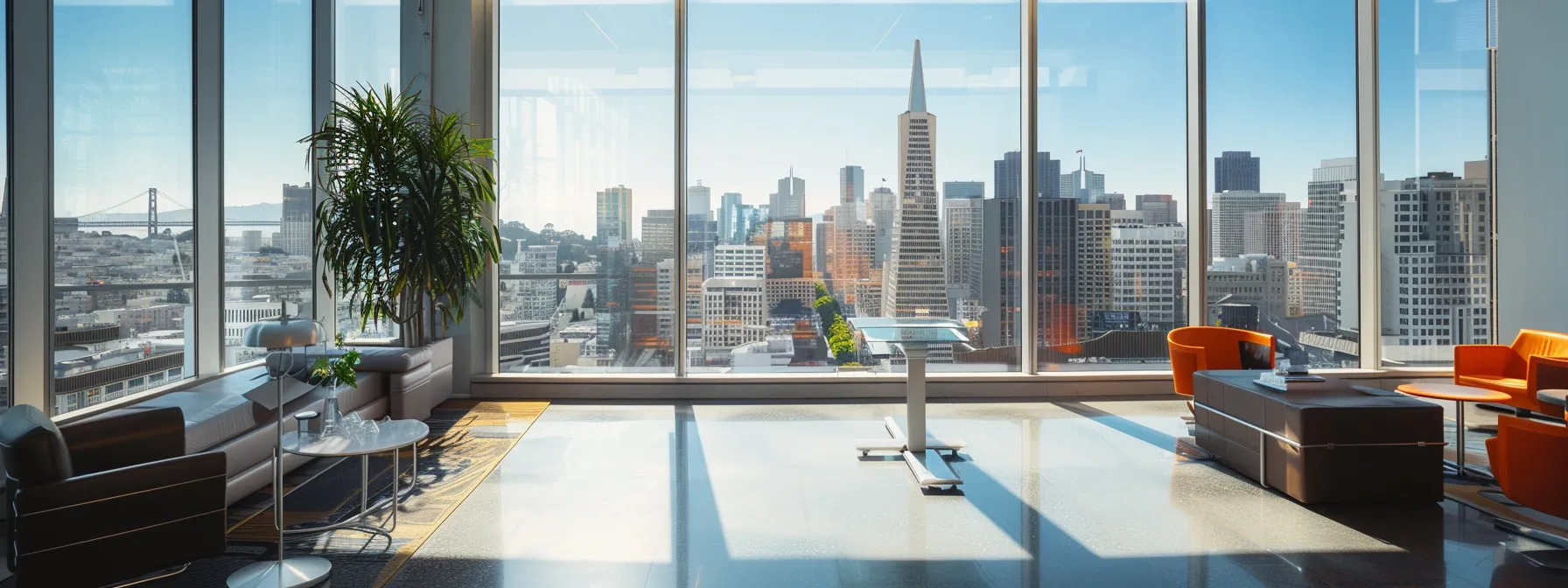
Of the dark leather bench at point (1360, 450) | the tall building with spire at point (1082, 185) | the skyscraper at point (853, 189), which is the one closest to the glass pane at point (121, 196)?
the skyscraper at point (853, 189)

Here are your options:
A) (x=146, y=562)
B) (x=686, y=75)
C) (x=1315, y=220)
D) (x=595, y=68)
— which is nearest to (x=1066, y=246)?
(x=1315, y=220)

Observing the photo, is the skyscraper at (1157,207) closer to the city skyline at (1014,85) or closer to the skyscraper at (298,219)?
the city skyline at (1014,85)

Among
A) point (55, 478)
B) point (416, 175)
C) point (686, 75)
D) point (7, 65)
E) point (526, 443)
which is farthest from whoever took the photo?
point (686, 75)

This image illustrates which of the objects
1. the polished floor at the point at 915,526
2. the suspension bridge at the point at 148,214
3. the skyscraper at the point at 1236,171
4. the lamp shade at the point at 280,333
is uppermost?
the skyscraper at the point at 1236,171

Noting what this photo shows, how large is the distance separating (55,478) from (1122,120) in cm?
710

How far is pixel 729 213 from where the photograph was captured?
22.9 feet

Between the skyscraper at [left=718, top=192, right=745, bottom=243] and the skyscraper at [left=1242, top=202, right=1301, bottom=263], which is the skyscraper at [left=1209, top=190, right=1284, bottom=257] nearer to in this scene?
the skyscraper at [left=1242, top=202, right=1301, bottom=263]

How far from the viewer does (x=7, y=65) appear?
3.47 metres

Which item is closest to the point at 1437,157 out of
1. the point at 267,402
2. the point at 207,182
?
the point at 267,402

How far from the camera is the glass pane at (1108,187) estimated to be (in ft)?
23.0

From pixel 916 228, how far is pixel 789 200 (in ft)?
3.60

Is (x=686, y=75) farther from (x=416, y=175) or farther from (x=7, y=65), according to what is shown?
(x=7, y=65)

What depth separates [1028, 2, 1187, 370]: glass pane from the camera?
7020 mm

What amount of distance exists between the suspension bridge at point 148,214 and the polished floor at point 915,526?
2.26 m
